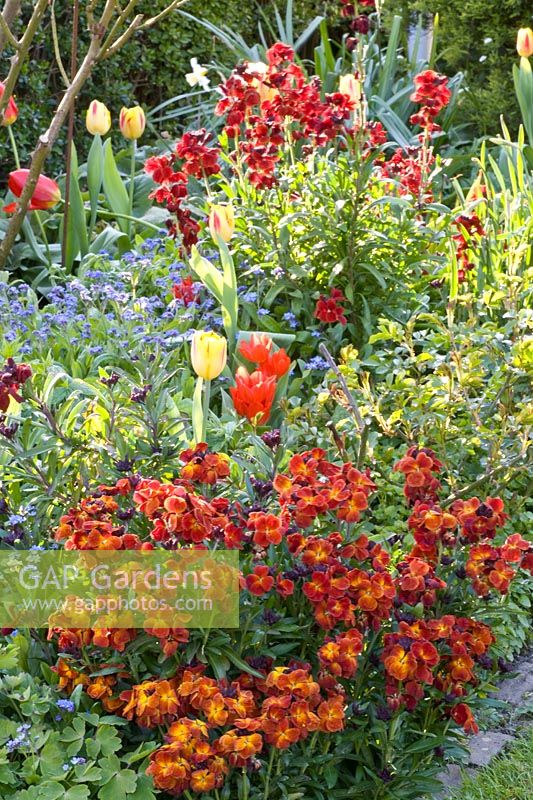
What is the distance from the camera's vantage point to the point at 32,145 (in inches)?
219

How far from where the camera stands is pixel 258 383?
2.62m

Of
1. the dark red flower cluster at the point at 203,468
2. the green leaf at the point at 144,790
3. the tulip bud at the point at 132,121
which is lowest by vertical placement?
the green leaf at the point at 144,790

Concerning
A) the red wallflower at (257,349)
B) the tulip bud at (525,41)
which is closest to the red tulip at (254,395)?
the red wallflower at (257,349)

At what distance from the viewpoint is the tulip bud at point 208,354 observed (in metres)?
2.18

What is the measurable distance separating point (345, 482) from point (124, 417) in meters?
0.84

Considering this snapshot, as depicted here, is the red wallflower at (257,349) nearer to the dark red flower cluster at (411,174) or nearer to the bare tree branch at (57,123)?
the bare tree branch at (57,123)

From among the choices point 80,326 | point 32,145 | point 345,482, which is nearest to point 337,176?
point 80,326

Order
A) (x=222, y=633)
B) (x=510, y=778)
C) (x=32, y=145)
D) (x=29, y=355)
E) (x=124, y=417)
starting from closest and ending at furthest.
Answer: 1. (x=222, y=633)
2. (x=510, y=778)
3. (x=124, y=417)
4. (x=29, y=355)
5. (x=32, y=145)

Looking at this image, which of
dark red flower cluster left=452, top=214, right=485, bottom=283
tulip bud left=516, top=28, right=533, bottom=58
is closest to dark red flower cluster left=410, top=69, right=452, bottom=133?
dark red flower cluster left=452, top=214, right=485, bottom=283

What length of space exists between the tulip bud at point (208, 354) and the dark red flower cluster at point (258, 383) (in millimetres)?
316

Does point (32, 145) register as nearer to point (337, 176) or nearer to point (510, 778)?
point (337, 176)

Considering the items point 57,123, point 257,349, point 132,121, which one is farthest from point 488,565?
point 132,121

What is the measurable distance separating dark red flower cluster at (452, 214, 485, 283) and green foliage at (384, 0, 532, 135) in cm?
250

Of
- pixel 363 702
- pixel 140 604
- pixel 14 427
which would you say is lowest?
pixel 363 702
